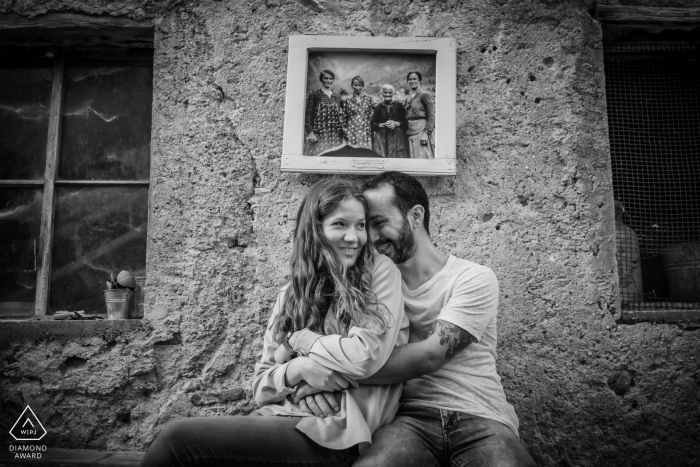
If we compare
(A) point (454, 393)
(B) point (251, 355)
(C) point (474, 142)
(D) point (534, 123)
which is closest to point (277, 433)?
(A) point (454, 393)

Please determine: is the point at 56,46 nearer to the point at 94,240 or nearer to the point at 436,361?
the point at 94,240

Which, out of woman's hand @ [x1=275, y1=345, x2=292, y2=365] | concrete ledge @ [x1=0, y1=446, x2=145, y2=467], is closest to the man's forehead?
woman's hand @ [x1=275, y1=345, x2=292, y2=365]

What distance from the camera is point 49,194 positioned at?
311 cm

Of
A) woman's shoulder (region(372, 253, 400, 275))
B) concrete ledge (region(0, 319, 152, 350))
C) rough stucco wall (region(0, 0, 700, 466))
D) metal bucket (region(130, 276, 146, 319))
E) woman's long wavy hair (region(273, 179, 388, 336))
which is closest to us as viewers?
woman's long wavy hair (region(273, 179, 388, 336))

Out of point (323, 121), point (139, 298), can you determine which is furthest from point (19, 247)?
point (323, 121)

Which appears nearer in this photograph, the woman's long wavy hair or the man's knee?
the man's knee

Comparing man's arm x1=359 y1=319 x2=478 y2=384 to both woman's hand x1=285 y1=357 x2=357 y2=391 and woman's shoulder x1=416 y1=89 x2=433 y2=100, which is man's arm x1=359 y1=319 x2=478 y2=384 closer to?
woman's hand x1=285 y1=357 x2=357 y2=391

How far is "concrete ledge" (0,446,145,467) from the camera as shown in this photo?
97.6 inches

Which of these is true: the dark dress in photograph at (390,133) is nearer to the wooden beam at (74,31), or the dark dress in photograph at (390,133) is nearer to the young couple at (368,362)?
the young couple at (368,362)

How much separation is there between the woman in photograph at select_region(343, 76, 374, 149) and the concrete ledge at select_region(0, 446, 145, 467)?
6.23 feet

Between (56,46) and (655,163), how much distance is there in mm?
3535

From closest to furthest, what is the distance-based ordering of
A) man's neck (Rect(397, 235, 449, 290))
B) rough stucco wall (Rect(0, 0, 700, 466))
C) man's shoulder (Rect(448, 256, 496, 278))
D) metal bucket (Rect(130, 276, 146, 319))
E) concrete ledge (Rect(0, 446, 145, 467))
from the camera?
man's shoulder (Rect(448, 256, 496, 278))
man's neck (Rect(397, 235, 449, 290))
concrete ledge (Rect(0, 446, 145, 467))
rough stucco wall (Rect(0, 0, 700, 466))
metal bucket (Rect(130, 276, 146, 319))

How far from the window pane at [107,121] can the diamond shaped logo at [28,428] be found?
1.32m

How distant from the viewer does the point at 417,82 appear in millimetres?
2875
